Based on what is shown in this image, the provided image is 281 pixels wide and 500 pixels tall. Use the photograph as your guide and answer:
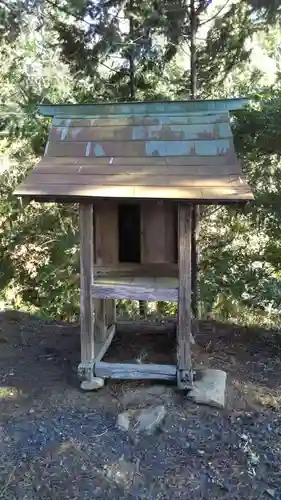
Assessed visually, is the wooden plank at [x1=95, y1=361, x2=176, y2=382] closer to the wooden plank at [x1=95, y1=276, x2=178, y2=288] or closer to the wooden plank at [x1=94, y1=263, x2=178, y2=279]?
the wooden plank at [x1=95, y1=276, x2=178, y2=288]

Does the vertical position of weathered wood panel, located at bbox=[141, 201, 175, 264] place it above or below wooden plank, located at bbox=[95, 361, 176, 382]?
above

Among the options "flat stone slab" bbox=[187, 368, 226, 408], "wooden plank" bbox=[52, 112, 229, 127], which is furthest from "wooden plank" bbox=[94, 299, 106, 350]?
"wooden plank" bbox=[52, 112, 229, 127]

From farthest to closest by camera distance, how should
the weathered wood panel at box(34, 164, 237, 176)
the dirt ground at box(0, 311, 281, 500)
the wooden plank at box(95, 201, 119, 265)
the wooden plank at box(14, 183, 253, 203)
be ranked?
the wooden plank at box(95, 201, 119, 265) → the weathered wood panel at box(34, 164, 237, 176) → the wooden plank at box(14, 183, 253, 203) → the dirt ground at box(0, 311, 281, 500)

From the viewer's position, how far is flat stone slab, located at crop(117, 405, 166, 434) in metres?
3.54

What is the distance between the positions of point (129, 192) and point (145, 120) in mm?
1168

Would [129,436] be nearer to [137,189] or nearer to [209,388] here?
[209,388]

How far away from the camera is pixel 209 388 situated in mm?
3980

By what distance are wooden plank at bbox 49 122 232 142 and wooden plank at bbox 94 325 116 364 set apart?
7.29 ft

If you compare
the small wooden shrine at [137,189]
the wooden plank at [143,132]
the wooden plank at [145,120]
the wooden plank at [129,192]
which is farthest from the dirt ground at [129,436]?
the wooden plank at [145,120]

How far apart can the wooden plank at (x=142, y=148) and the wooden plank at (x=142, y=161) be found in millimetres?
51

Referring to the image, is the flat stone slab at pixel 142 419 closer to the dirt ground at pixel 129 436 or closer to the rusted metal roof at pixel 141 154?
the dirt ground at pixel 129 436

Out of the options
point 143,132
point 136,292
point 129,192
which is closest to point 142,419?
point 136,292

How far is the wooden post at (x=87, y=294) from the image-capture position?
13.0ft

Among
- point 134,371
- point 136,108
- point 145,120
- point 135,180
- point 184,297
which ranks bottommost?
point 134,371
